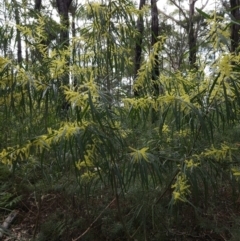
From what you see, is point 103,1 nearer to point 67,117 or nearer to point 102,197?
point 67,117

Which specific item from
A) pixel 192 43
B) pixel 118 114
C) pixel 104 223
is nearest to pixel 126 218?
pixel 104 223

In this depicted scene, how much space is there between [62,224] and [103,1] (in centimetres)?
177

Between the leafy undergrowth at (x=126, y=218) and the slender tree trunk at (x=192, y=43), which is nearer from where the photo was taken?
the slender tree trunk at (x=192, y=43)

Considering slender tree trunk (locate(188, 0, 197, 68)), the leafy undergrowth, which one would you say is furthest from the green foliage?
slender tree trunk (locate(188, 0, 197, 68))

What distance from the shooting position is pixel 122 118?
192cm

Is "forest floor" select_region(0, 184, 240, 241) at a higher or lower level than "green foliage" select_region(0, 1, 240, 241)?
lower

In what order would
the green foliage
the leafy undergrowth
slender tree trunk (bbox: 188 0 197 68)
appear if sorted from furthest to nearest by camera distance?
the leafy undergrowth, slender tree trunk (bbox: 188 0 197 68), the green foliage

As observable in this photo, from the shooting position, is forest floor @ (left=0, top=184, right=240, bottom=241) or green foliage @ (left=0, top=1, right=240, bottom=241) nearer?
green foliage @ (left=0, top=1, right=240, bottom=241)

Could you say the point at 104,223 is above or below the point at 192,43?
below

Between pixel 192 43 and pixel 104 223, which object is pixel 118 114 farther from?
pixel 192 43

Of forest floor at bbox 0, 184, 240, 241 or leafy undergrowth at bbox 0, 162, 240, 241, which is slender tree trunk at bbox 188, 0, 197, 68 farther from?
forest floor at bbox 0, 184, 240, 241

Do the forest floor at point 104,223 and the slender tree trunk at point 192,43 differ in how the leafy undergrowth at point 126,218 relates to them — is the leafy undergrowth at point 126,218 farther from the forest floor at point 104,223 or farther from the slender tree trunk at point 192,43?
the slender tree trunk at point 192,43

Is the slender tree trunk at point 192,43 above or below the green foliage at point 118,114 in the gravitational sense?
above

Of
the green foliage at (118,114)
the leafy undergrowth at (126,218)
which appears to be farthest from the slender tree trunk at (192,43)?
the leafy undergrowth at (126,218)
